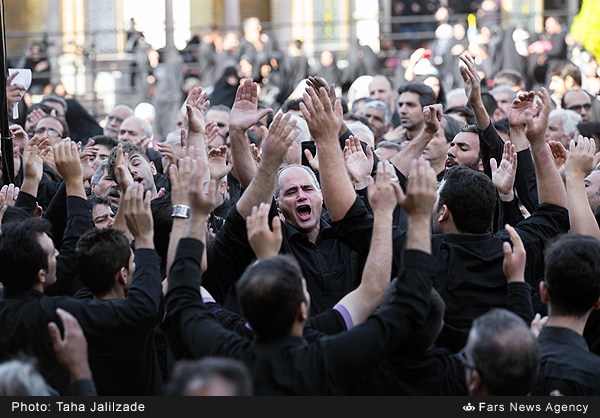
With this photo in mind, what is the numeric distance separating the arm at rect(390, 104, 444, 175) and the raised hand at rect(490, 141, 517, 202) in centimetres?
42

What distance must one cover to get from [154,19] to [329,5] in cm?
529

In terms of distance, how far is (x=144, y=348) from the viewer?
5168mm

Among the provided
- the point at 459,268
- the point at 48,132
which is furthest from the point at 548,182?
the point at 48,132

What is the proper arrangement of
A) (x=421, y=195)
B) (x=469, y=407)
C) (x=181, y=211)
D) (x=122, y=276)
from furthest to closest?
(x=181, y=211), (x=122, y=276), (x=421, y=195), (x=469, y=407)

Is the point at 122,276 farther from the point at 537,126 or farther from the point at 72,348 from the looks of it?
the point at 537,126

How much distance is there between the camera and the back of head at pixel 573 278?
462 centimetres

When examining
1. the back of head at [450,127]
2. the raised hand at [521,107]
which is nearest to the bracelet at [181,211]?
the raised hand at [521,107]

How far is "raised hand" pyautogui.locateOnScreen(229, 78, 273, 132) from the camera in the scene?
655 cm

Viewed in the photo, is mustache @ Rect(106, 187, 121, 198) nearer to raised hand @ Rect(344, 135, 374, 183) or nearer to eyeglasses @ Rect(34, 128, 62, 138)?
raised hand @ Rect(344, 135, 374, 183)

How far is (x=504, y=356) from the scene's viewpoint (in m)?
3.96

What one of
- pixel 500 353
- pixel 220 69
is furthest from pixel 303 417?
pixel 220 69

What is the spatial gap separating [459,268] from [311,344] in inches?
54.7

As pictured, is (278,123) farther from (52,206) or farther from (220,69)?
(220,69)

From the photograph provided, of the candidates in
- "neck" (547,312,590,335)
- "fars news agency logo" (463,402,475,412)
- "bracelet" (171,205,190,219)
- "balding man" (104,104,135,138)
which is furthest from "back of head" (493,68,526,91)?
"fars news agency logo" (463,402,475,412)
